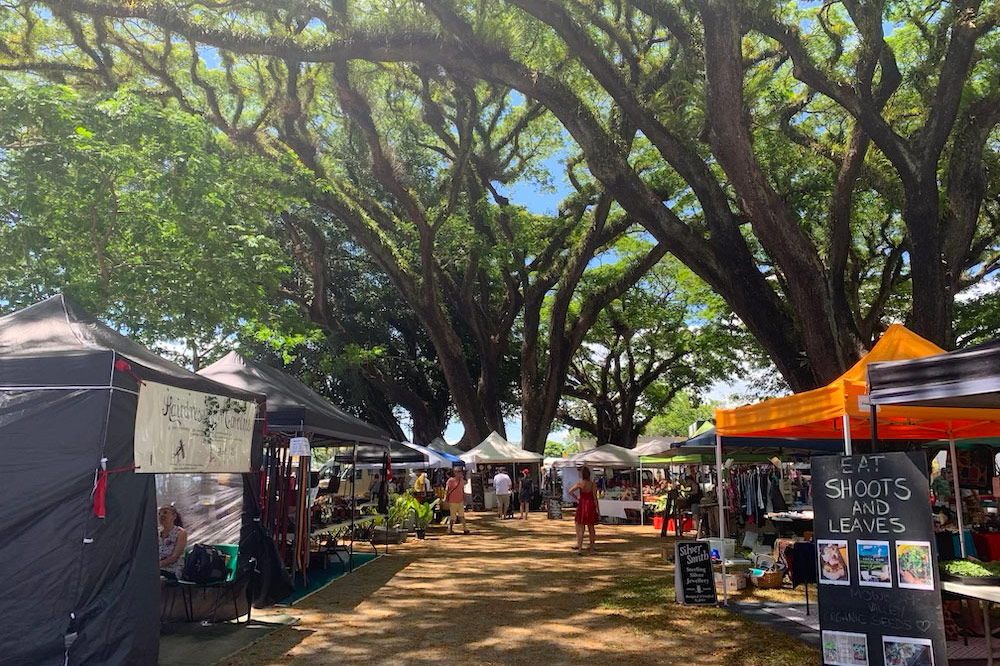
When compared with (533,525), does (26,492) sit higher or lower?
higher

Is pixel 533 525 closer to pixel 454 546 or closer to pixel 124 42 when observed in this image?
pixel 454 546

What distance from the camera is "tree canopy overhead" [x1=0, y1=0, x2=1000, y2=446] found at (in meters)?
10.9

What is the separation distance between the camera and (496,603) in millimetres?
8422

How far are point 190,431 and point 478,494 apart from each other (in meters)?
22.7

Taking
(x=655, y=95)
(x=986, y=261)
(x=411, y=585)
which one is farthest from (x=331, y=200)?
(x=986, y=261)

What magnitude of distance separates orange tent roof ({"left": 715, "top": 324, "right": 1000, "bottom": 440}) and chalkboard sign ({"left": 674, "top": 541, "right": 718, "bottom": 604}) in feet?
4.31

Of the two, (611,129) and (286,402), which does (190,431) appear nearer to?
(286,402)

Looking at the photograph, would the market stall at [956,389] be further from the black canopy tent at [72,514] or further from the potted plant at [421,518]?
the potted plant at [421,518]

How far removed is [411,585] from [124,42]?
13.9 metres

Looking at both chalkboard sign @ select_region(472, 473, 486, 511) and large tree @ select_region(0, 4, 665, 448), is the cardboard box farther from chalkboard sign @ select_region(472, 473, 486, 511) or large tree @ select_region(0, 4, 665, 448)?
chalkboard sign @ select_region(472, 473, 486, 511)

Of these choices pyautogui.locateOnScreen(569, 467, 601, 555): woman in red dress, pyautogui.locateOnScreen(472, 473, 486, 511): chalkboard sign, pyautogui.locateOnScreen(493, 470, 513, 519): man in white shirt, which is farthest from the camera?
pyautogui.locateOnScreen(472, 473, 486, 511): chalkboard sign

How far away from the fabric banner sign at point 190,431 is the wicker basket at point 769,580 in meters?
6.16

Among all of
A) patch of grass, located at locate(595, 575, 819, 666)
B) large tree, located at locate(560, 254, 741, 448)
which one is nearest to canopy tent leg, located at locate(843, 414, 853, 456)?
patch of grass, located at locate(595, 575, 819, 666)

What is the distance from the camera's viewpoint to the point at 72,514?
4.91m
